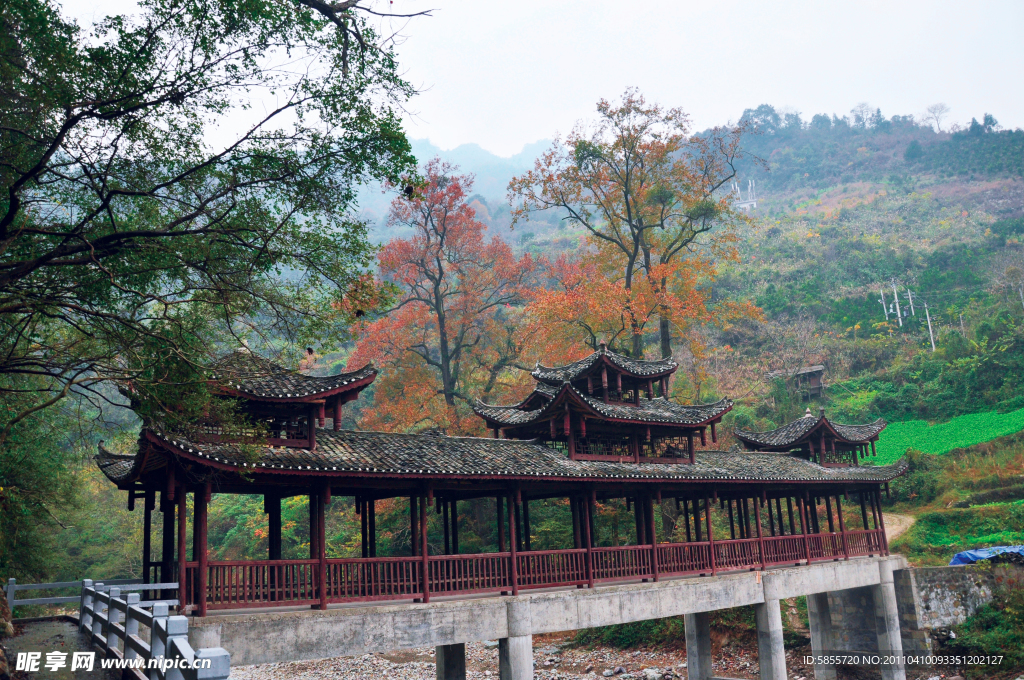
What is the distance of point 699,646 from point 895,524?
1659 centimetres

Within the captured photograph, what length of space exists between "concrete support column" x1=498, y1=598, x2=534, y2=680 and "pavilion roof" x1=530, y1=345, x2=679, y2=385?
764 cm

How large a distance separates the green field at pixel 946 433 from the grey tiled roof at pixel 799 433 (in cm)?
1339

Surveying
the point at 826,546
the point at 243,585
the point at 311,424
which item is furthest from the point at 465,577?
the point at 826,546

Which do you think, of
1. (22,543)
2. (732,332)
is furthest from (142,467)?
(732,332)

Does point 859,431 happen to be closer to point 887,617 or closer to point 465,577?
point 887,617

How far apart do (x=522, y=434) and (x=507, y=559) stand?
5.33m

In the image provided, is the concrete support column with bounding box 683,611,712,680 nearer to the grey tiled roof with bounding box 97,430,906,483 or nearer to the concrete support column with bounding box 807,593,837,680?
the grey tiled roof with bounding box 97,430,906,483

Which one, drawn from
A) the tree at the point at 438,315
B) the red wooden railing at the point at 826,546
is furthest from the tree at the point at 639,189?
the red wooden railing at the point at 826,546

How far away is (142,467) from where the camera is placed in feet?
42.6

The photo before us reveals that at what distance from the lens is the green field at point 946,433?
38.4 metres

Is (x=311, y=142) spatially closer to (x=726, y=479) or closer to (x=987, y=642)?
(x=726, y=479)

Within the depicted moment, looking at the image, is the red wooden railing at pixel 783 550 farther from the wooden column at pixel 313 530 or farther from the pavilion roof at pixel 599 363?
the wooden column at pixel 313 530

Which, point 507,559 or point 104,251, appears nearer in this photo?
point 104,251

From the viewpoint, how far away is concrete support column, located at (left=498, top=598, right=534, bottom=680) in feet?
48.7
